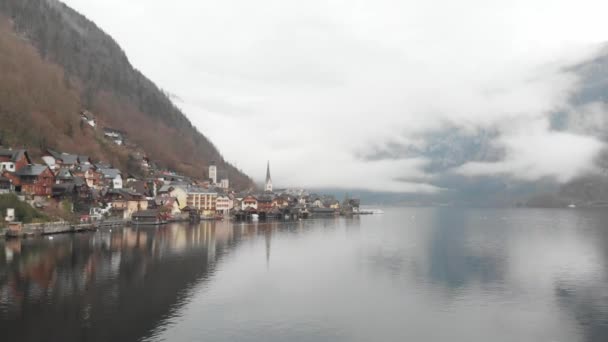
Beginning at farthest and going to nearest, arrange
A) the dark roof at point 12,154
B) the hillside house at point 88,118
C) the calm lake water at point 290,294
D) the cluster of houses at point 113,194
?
the hillside house at point 88,118 → the dark roof at point 12,154 → the cluster of houses at point 113,194 → the calm lake water at point 290,294

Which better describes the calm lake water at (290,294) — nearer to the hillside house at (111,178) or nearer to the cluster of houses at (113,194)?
the cluster of houses at (113,194)

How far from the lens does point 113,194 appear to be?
343 feet

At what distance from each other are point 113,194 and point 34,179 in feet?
81.7

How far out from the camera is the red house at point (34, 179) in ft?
260

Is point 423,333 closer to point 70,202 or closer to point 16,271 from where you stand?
point 16,271

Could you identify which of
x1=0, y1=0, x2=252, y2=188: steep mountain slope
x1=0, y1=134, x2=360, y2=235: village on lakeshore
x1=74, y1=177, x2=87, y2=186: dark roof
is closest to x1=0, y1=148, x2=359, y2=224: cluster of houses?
x1=0, y1=134, x2=360, y2=235: village on lakeshore

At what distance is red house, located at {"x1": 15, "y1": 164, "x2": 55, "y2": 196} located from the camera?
79250 millimetres

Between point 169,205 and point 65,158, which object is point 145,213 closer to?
point 169,205

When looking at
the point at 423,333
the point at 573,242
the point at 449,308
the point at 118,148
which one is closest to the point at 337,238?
the point at 573,242

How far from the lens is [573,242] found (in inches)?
3150

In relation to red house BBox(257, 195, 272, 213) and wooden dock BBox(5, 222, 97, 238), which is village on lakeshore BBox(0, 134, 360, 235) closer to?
red house BBox(257, 195, 272, 213)

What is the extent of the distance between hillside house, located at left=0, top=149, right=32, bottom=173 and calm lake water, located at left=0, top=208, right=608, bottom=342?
25.6 metres

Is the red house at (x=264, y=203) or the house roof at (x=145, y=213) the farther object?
the red house at (x=264, y=203)

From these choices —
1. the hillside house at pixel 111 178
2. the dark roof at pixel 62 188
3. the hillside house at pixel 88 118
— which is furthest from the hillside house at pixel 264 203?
the dark roof at pixel 62 188
